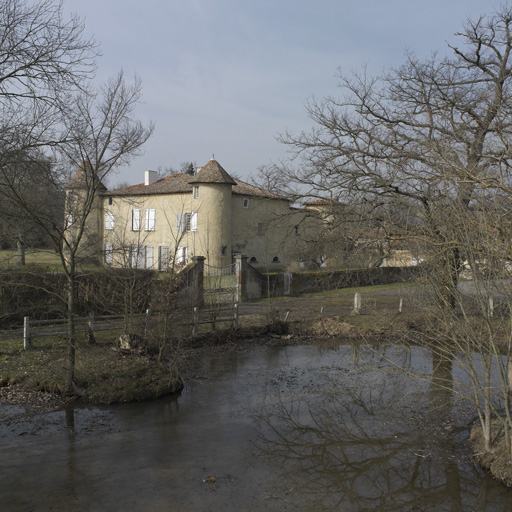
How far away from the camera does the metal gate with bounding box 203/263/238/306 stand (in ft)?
58.6

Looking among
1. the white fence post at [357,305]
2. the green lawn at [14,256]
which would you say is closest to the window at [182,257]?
the green lawn at [14,256]

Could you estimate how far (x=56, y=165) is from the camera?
13188mm

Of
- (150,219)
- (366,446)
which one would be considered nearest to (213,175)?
(150,219)

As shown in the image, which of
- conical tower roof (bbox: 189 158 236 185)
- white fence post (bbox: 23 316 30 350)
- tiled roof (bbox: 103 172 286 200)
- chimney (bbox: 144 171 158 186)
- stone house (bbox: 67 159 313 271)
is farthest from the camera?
chimney (bbox: 144 171 158 186)

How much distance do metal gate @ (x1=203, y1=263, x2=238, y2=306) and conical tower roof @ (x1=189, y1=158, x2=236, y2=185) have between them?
969cm

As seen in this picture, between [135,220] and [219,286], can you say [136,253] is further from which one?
[135,220]

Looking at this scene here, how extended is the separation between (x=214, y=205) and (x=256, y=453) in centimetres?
2660

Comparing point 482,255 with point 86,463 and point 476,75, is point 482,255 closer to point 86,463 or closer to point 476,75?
point 86,463

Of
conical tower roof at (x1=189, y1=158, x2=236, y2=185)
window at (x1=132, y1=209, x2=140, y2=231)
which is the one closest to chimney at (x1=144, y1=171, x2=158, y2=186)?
window at (x1=132, y1=209, x2=140, y2=231)

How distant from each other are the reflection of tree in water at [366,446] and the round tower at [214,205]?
75.0 ft

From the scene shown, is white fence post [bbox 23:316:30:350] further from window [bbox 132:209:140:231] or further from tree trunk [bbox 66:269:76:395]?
window [bbox 132:209:140:231]

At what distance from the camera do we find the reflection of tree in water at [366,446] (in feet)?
23.9

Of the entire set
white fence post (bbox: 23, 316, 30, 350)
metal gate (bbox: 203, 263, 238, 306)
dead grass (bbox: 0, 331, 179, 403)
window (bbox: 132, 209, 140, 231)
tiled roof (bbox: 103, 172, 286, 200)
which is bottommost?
dead grass (bbox: 0, 331, 179, 403)

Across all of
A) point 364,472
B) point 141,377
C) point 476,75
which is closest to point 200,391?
A: point 141,377
